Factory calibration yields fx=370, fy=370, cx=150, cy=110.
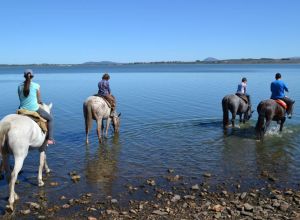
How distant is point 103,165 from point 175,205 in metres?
4.15

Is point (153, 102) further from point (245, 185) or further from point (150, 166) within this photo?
point (245, 185)

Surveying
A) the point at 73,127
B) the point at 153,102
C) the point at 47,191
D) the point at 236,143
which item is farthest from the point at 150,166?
the point at 153,102

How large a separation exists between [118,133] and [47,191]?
316 inches

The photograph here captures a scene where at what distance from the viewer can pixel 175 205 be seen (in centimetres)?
880

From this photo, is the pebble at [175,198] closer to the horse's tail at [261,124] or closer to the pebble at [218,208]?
the pebble at [218,208]

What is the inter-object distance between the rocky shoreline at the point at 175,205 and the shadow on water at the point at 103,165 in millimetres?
874

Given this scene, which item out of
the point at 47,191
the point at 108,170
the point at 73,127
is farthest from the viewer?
the point at 73,127

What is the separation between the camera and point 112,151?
46.5ft

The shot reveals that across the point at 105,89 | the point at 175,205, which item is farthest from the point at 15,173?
the point at 105,89

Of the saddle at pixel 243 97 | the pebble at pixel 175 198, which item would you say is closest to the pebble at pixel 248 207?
the pebble at pixel 175 198

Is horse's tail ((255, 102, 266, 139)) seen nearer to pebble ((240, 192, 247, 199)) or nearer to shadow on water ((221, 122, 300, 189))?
shadow on water ((221, 122, 300, 189))

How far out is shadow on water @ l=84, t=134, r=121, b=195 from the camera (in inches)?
415

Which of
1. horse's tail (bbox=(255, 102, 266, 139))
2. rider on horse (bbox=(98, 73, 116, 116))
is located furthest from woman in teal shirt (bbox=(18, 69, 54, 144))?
horse's tail (bbox=(255, 102, 266, 139))

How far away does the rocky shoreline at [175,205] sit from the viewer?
26.9ft
